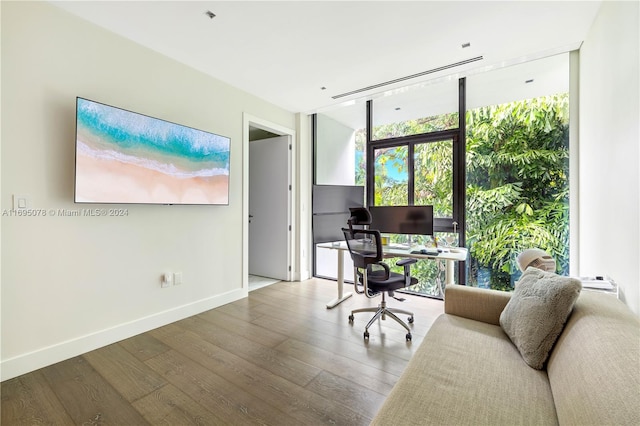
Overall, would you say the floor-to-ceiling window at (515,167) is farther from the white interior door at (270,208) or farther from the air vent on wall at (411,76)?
the white interior door at (270,208)

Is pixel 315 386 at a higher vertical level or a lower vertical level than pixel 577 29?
lower

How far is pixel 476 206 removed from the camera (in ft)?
11.1

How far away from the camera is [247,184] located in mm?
3715

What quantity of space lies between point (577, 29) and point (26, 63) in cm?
446

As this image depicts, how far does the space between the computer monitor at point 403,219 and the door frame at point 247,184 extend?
1.39m

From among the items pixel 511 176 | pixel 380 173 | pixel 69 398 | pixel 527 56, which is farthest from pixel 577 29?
pixel 69 398

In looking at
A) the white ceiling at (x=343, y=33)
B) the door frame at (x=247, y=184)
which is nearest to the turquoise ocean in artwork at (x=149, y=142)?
the door frame at (x=247, y=184)

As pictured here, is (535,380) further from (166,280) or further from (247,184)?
(247,184)

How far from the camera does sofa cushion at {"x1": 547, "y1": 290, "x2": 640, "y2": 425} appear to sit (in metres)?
0.75

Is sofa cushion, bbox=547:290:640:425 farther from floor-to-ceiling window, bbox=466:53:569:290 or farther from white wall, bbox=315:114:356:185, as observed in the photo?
white wall, bbox=315:114:356:185

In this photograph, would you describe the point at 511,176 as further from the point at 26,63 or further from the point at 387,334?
the point at 26,63

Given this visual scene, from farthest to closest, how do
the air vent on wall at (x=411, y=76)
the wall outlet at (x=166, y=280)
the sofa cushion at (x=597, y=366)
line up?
the air vent on wall at (x=411, y=76)
the wall outlet at (x=166, y=280)
the sofa cushion at (x=597, y=366)

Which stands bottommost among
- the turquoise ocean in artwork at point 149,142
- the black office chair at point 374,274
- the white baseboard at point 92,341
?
the white baseboard at point 92,341

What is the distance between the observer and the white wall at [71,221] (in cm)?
195
